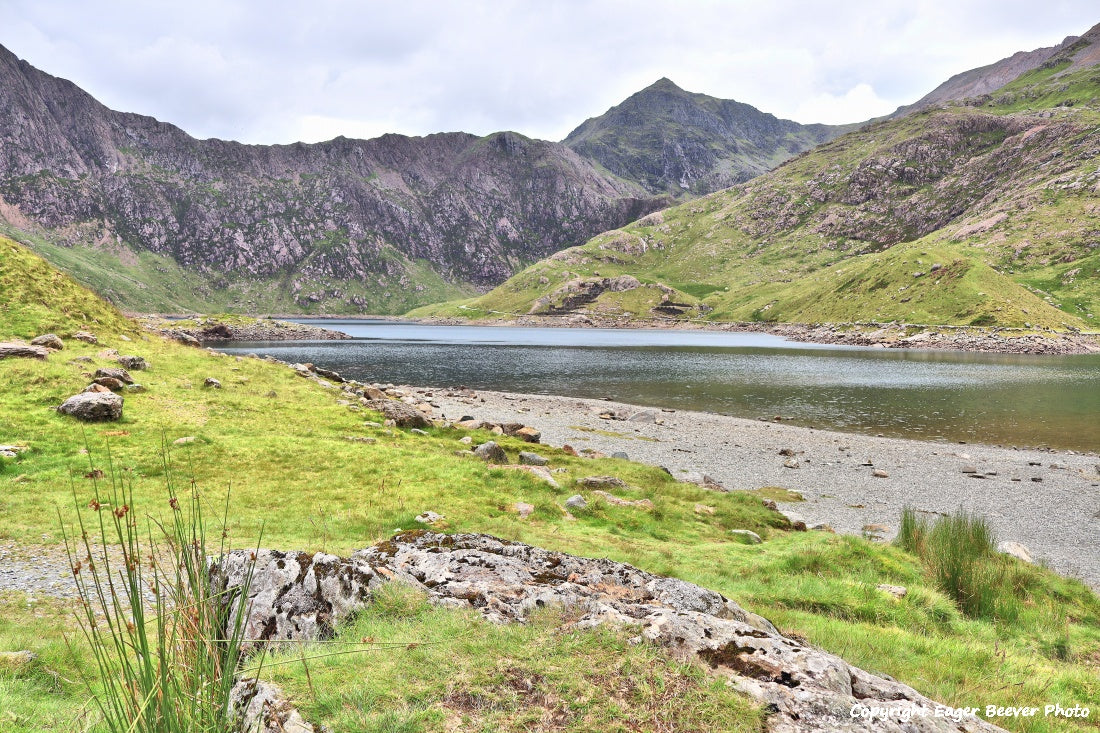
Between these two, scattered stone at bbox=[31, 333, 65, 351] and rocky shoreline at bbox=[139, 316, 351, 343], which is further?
rocky shoreline at bbox=[139, 316, 351, 343]

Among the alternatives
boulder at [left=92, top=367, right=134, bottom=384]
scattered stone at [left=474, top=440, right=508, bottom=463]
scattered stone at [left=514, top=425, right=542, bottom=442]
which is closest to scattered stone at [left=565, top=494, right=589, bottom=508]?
scattered stone at [left=474, top=440, right=508, bottom=463]

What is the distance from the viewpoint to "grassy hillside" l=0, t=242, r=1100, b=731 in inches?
240

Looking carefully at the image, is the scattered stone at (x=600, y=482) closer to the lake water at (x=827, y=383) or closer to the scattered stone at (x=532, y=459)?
the scattered stone at (x=532, y=459)

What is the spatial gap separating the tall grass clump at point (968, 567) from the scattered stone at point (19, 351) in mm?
40681

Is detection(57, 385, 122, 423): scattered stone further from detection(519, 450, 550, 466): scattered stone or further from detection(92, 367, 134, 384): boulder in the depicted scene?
detection(519, 450, 550, 466): scattered stone

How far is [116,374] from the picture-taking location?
2662cm

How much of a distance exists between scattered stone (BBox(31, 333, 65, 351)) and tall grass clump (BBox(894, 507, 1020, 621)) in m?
43.0

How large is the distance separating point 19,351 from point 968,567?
1661 inches

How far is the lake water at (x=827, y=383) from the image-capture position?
51.6 m

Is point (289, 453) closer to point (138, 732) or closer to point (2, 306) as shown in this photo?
point (138, 732)

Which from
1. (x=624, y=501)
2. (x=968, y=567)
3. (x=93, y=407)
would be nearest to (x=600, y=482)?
(x=624, y=501)

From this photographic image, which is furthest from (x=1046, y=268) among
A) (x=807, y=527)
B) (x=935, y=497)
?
(x=807, y=527)

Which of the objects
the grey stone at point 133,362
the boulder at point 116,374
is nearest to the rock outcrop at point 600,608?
the boulder at point 116,374

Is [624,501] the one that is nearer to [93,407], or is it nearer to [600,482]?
[600,482]
